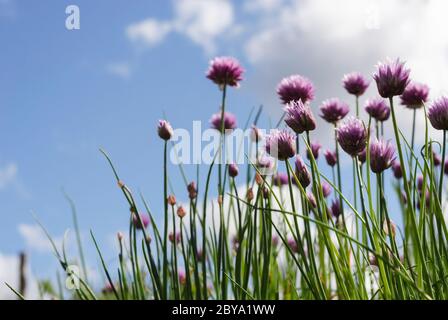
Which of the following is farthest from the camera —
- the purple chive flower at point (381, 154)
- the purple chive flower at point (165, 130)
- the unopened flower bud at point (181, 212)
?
the unopened flower bud at point (181, 212)

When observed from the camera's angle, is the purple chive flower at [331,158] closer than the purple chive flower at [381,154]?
No

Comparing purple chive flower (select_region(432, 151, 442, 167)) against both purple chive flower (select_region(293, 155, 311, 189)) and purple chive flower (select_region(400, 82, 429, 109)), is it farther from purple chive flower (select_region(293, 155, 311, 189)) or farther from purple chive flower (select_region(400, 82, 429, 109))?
purple chive flower (select_region(293, 155, 311, 189))

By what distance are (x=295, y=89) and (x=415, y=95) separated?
0.60 metres

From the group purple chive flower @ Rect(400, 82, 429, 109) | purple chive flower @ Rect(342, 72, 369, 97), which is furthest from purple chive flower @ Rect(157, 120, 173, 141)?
purple chive flower @ Rect(400, 82, 429, 109)

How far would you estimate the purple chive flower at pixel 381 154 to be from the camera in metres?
1.25

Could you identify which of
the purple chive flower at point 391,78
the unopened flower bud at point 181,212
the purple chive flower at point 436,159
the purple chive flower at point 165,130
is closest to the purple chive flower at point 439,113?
the purple chive flower at point 391,78

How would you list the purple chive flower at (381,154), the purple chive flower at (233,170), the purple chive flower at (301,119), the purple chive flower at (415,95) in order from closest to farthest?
the purple chive flower at (381,154), the purple chive flower at (301,119), the purple chive flower at (233,170), the purple chive flower at (415,95)

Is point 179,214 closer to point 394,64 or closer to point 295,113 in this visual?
point 295,113

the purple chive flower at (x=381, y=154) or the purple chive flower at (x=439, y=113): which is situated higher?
the purple chive flower at (x=439, y=113)

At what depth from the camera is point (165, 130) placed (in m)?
1.69

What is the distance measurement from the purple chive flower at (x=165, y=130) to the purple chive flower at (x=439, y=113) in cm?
72

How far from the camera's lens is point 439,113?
1355mm

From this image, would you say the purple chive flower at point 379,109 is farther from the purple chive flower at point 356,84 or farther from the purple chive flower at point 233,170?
the purple chive flower at point 233,170
